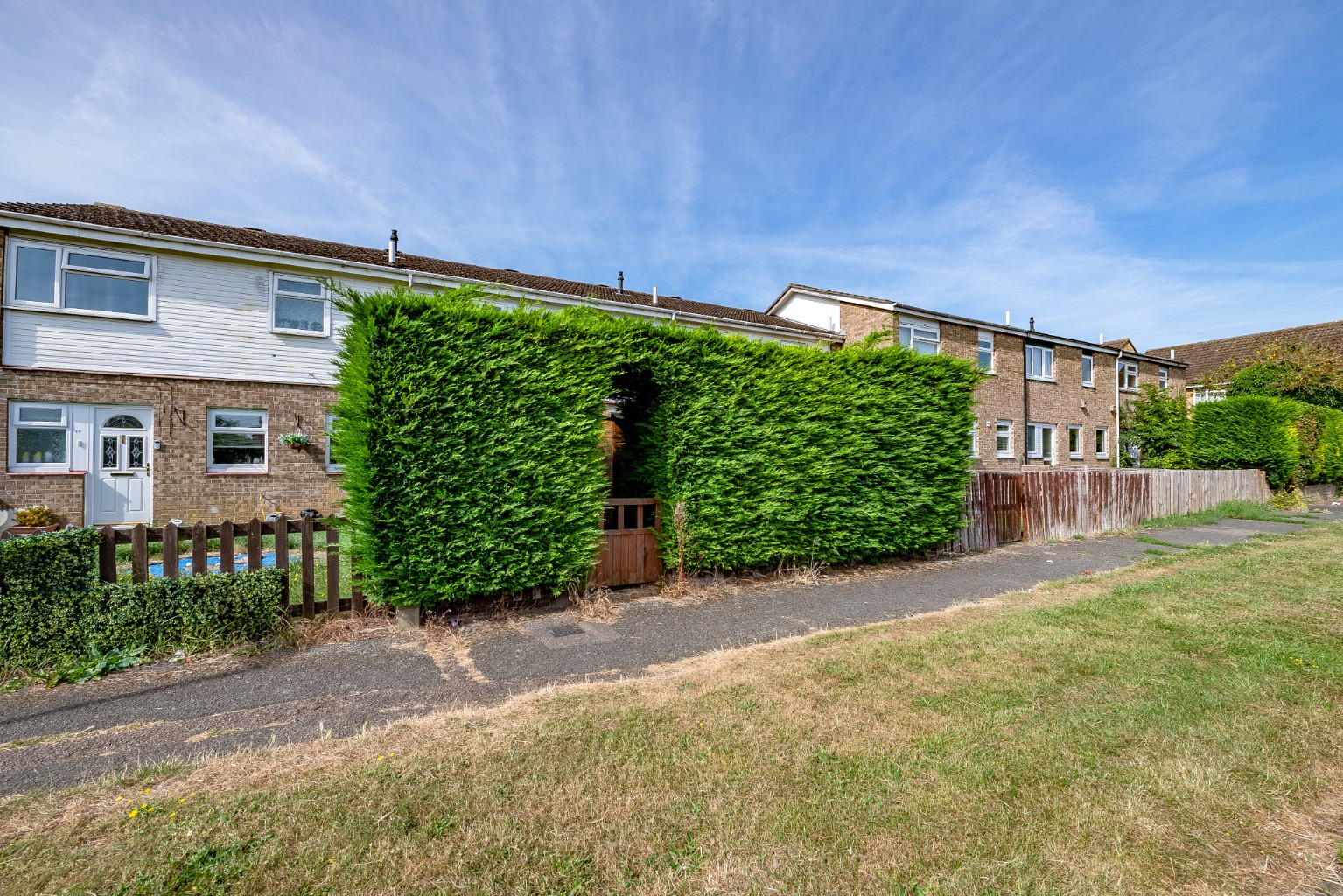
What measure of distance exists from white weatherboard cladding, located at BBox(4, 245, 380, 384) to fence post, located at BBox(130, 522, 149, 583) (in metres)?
7.93

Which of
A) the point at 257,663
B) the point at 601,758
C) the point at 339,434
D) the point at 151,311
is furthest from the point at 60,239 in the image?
the point at 601,758

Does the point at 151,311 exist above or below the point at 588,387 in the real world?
above

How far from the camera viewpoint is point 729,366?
8.31 m

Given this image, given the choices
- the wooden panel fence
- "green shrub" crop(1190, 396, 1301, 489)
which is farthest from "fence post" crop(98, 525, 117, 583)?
"green shrub" crop(1190, 396, 1301, 489)

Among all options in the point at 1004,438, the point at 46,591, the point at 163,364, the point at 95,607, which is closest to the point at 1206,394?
the point at 1004,438

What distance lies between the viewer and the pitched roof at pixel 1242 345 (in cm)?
3519

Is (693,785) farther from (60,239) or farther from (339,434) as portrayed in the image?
(60,239)

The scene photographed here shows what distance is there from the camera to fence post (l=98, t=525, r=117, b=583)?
5070 millimetres

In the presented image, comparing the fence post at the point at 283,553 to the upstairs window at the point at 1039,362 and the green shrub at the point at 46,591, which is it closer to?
the green shrub at the point at 46,591

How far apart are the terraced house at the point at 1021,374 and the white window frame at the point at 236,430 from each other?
18.6 m

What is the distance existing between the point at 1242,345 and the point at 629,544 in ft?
161

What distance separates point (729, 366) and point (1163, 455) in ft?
94.6

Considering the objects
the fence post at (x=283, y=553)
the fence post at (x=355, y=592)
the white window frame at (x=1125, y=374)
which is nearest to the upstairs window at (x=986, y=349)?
the white window frame at (x=1125, y=374)

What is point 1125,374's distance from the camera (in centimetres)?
2925
